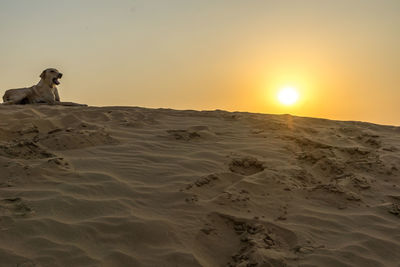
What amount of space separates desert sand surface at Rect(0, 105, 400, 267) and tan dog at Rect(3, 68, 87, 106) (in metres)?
3.58

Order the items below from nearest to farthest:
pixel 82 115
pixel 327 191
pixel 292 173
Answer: pixel 327 191
pixel 292 173
pixel 82 115

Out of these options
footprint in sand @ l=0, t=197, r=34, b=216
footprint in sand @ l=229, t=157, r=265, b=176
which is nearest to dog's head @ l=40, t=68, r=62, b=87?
footprint in sand @ l=229, t=157, r=265, b=176

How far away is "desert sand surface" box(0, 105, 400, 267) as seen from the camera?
8.91 ft

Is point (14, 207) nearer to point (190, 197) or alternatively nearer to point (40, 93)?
point (190, 197)

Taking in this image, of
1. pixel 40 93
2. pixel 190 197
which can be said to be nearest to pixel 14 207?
pixel 190 197

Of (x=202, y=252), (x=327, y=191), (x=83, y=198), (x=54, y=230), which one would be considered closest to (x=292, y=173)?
(x=327, y=191)

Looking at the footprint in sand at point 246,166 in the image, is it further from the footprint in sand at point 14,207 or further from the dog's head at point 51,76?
the dog's head at point 51,76

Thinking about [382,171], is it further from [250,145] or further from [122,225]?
[122,225]

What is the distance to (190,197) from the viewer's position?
3.48m

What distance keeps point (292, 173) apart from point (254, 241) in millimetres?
1549

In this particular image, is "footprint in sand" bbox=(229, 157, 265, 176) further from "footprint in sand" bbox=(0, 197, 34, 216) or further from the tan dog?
the tan dog

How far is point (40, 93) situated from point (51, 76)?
0.47m

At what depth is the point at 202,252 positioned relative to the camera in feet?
9.05

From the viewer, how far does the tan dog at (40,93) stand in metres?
9.16
